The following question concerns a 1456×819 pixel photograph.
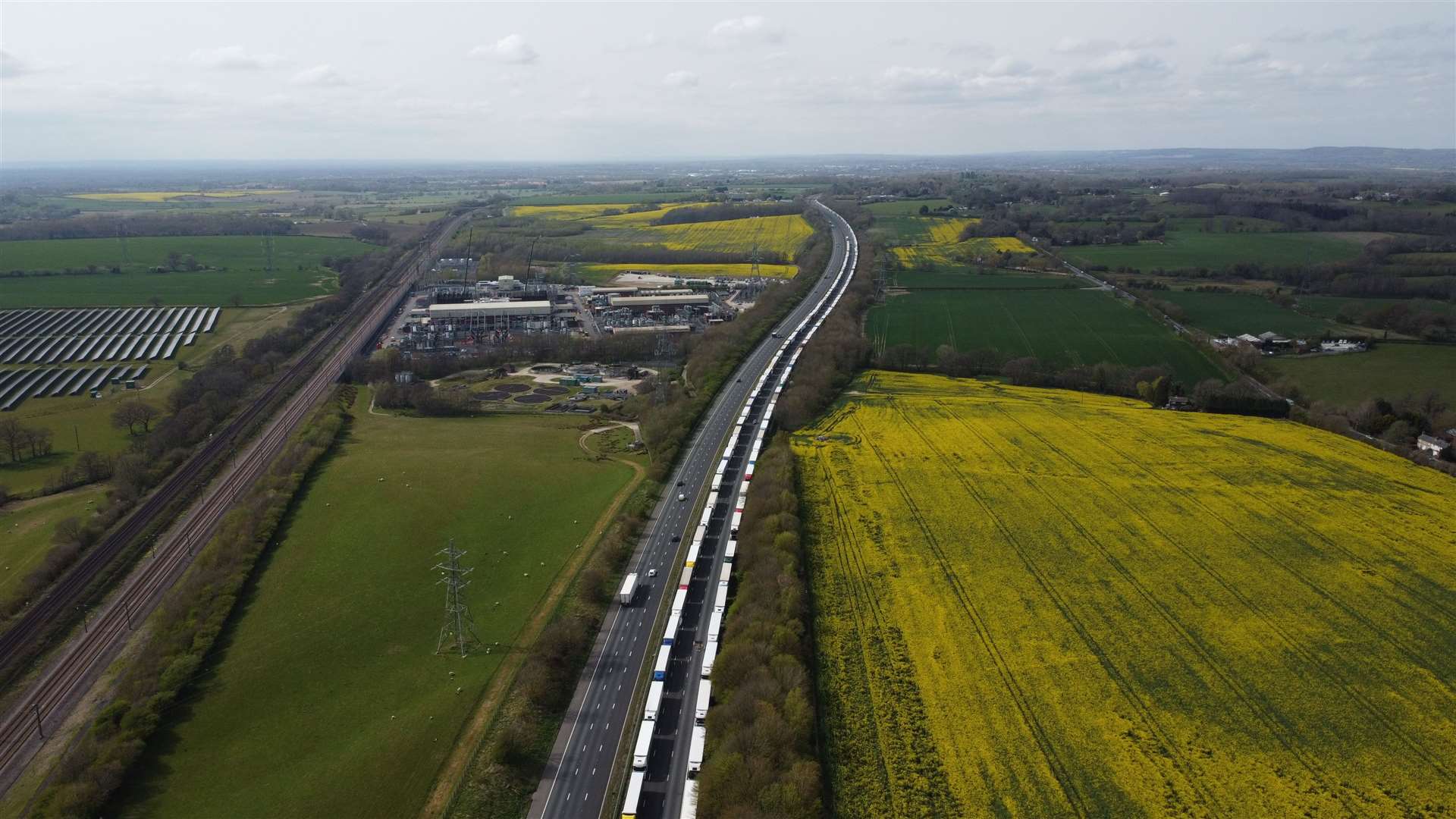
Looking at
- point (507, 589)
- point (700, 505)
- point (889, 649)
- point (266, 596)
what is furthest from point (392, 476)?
point (889, 649)

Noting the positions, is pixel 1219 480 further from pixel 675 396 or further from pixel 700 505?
pixel 675 396

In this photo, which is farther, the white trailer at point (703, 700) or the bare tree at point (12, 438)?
the bare tree at point (12, 438)

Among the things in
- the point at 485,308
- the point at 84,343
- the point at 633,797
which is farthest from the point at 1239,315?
the point at 84,343

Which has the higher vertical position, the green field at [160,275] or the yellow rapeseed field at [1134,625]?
the green field at [160,275]

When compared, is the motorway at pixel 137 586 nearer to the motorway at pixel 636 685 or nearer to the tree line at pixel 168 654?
the tree line at pixel 168 654

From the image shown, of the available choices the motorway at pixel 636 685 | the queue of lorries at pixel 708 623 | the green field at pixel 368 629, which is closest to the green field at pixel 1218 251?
the queue of lorries at pixel 708 623
